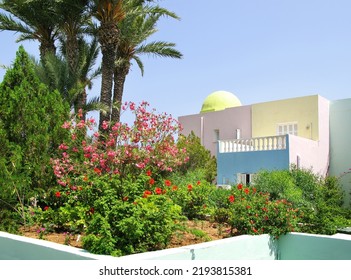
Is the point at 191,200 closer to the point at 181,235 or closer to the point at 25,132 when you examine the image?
the point at 181,235

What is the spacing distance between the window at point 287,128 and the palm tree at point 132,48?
744 centimetres

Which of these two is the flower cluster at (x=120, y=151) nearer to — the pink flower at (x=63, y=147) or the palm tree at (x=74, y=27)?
the pink flower at (x=63, y=147)

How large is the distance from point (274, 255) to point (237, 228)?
0.84 meters

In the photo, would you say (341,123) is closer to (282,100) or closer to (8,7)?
(282,100)

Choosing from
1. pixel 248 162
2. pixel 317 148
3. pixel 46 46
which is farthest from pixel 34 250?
pixel 317 148

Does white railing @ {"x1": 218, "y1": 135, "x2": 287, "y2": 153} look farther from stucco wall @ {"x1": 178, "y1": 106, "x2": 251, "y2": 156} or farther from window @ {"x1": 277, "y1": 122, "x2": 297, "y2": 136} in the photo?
stucco wall @ {"x1": 178, "y1": 106, "x2": 251, "y2": 156}

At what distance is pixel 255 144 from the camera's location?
68.8 feet

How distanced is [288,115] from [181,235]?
57.9ft

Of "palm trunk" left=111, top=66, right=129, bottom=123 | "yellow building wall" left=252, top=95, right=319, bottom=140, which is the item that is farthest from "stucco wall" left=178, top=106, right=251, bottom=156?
"palm trunk" left=111, top=66, right=129, bottom=123

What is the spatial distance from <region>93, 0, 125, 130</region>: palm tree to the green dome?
13.1 metres

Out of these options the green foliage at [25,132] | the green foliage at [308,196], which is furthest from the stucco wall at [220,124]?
the green foliage at [25,132]

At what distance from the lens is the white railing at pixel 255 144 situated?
20.0m

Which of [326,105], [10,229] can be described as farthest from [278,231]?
[326,105]

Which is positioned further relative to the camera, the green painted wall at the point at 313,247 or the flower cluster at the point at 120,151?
the flower cluster at the point at 120,151
